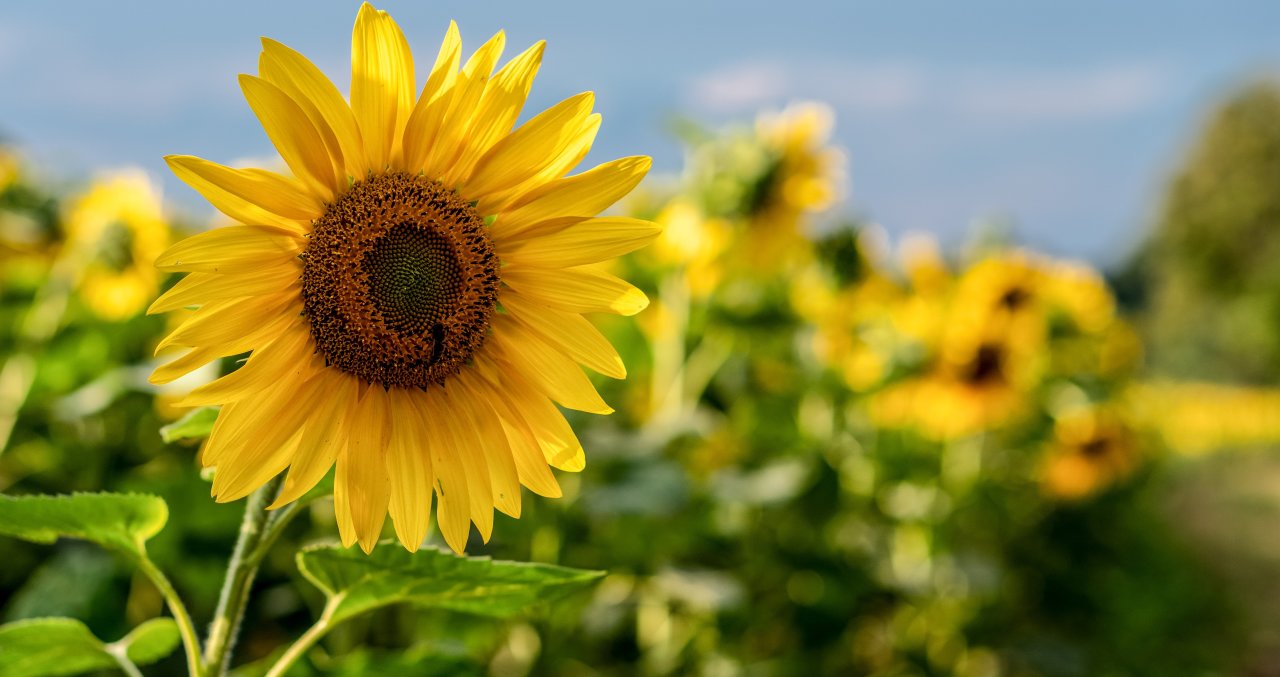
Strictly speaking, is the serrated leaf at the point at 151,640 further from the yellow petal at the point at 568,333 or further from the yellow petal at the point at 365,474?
the yellow petal at the point at 568,333

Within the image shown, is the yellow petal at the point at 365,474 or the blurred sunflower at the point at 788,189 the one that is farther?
the blurred sunflower at the point at 788,189

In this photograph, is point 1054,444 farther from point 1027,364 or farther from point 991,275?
point 991,275

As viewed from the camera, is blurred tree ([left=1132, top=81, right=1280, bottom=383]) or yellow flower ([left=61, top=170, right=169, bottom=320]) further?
blurred tree ([left=1132, top=81, right=1280, bottom=383])

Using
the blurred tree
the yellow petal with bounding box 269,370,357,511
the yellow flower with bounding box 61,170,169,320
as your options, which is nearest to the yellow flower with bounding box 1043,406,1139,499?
the yellow flower with bounding box 61,170,169,320

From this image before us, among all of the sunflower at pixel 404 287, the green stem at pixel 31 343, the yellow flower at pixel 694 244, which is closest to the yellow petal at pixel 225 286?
the sunflower at pixel 404 287

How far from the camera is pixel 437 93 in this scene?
2.95ft

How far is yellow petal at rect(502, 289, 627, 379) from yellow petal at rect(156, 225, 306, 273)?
0.19m

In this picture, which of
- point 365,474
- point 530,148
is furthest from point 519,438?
point 530,148

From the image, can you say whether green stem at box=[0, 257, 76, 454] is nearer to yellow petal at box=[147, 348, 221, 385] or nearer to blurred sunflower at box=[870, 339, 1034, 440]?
yellow petal at box=[147, 348, 221, 385]

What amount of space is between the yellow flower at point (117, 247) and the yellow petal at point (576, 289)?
5.83 feet

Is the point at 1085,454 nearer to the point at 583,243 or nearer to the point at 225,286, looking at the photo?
the point at 583,243

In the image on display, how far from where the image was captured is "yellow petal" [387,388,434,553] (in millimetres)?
916

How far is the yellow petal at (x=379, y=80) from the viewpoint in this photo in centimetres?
86

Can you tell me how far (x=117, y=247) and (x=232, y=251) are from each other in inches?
75.7
